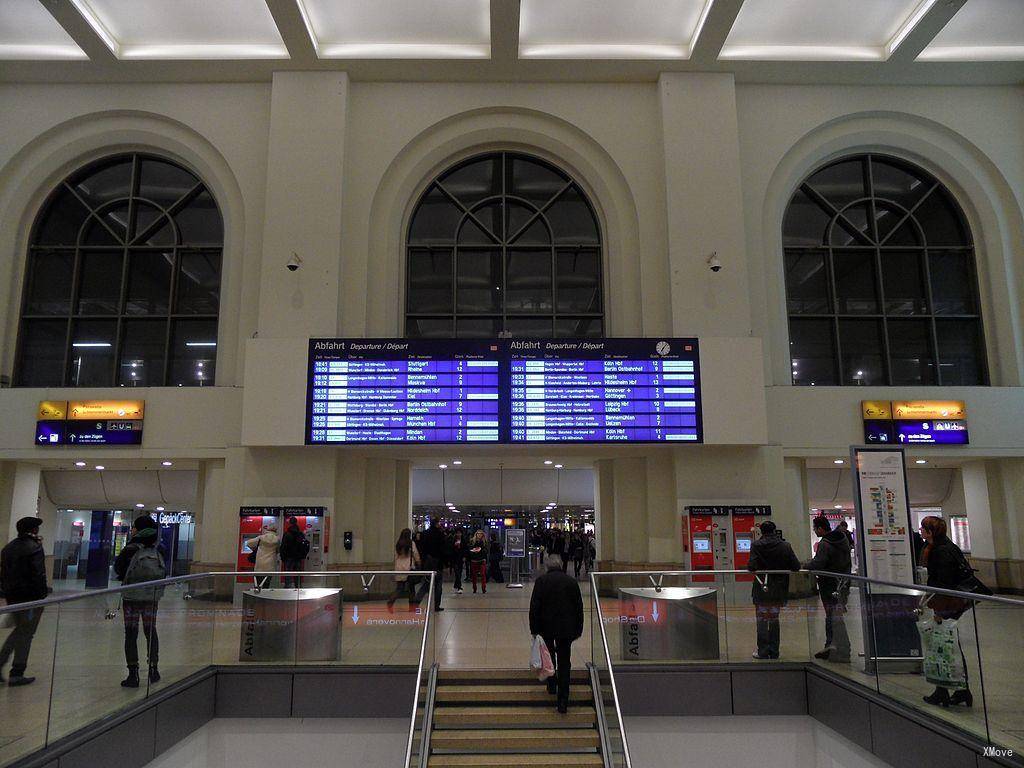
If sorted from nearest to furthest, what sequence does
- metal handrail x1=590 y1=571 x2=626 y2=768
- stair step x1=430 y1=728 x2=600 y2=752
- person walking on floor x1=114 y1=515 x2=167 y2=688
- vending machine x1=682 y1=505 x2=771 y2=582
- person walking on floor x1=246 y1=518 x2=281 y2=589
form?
metal handrail x1=590 y1=571 x2=626 y2=768 → person walking on floor x1=114 y1=515 x2=167 y2=688 → stair step x1=430 y1=728 x2=600 y2=752 → person walking on floor x1=246 y1=518 x2=281 y2=589 → vending machine x1=682 y1=505 x2=771 y2=582

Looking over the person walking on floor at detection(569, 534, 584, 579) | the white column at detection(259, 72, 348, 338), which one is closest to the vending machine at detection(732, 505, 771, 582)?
the person walking on floor at detection(569, 534, 584, 579)

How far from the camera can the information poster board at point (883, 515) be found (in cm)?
840

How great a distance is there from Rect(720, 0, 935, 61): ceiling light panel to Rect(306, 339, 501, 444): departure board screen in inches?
298

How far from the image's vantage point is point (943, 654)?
6.16 meters

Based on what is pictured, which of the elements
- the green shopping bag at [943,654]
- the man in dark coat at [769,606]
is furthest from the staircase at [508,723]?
the green shopping bag at [943,654]

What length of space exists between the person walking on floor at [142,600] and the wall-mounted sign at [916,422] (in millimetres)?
11530

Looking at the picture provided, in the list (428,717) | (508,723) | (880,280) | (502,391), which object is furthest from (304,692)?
(880,280)

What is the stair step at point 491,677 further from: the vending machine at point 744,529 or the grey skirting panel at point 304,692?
the vending machine at point 744,529

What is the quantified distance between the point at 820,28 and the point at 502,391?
29.1 ft

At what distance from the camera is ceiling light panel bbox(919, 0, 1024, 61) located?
513 inches

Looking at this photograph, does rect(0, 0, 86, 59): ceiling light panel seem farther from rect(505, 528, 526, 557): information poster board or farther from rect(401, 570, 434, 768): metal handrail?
rect(505, 528, 526, 557): information poster board

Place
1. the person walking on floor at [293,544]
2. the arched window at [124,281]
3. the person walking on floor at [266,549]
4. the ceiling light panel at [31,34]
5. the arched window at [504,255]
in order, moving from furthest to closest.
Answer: the arched window at [504,255]
the arched window at [124,281]
the ceiling light panel at [31,34]
the person walking on floor at [293,544]
the person walking on floor at [266,549]

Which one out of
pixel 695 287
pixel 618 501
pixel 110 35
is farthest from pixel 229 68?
pixel 618 501

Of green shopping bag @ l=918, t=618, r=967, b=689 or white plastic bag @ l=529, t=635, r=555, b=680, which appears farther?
white plastic bag @ l=529, t=635, r=555, b=680
